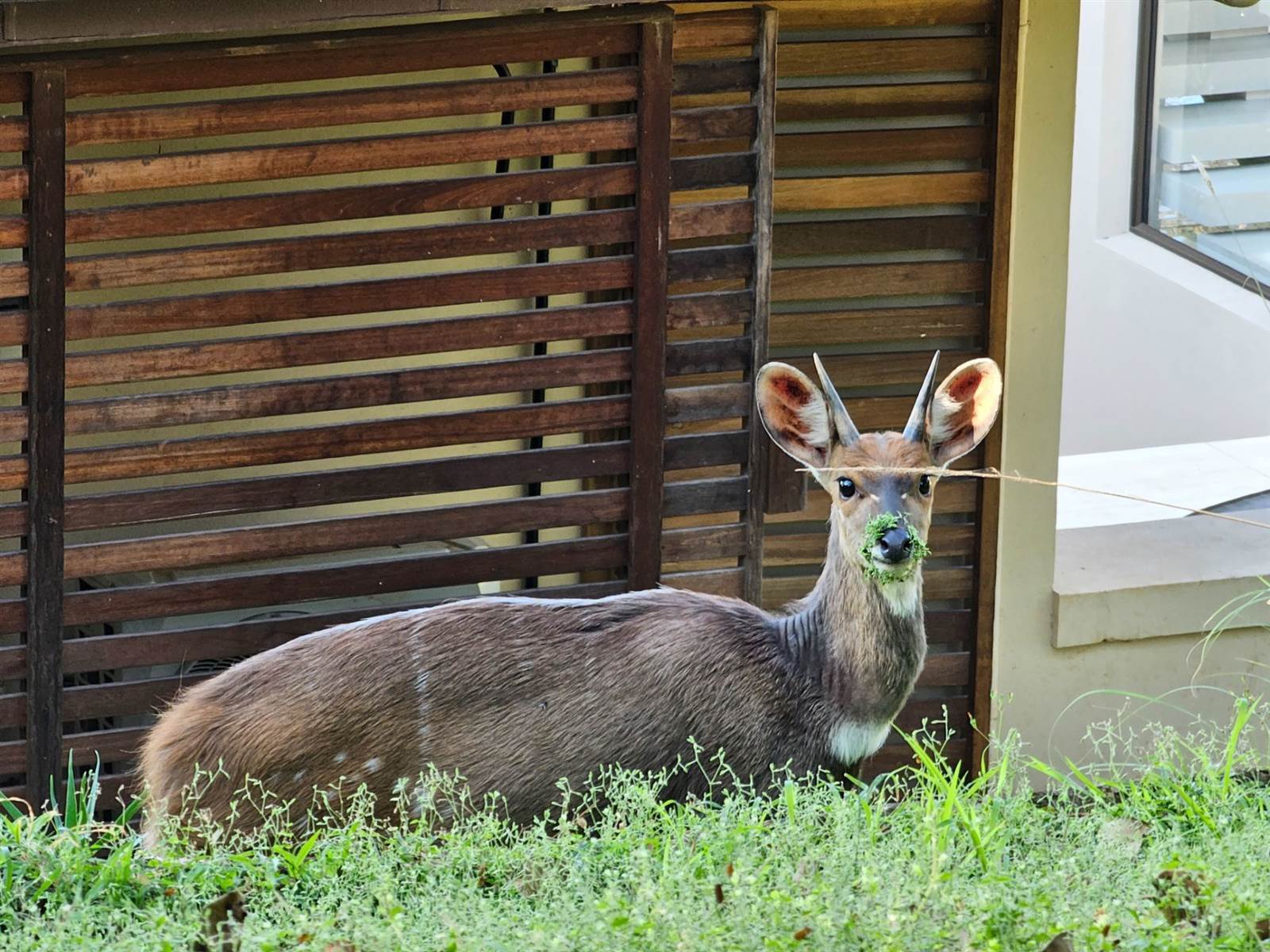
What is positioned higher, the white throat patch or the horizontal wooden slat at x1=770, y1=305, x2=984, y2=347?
the horizontal wooden slat at x1=770, y1=305, x2=984, y2=347

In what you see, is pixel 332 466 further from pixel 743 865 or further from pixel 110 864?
pixel 743 865

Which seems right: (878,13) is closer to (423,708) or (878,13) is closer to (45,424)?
(423,708)

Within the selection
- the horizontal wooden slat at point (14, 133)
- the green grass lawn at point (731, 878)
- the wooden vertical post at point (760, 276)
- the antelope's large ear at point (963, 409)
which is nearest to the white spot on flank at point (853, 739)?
the green grass lawn at point (731, 878)

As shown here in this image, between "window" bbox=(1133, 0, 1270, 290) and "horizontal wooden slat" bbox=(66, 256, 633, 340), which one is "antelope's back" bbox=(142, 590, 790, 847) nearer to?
"horizontal wooden slat" bbox=(66, 256, 633, 340)

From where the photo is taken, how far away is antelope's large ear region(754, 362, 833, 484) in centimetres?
561

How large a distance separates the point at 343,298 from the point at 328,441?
457mm

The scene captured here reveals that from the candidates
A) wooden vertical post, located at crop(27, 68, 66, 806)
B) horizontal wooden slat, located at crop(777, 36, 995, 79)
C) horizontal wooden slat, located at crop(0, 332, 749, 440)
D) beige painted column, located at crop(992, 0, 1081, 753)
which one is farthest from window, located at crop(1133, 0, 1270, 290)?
wooden vertical post, located at crop(27, 68, 66, 806)

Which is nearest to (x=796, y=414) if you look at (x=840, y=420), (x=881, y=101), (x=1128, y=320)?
(x=840, y=420)

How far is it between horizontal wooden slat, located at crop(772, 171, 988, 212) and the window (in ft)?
14.3

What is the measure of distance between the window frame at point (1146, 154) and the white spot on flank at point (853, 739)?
20.2 feet

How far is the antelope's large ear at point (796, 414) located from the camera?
221 inches

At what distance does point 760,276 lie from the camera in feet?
20.8

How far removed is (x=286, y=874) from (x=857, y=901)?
4.49 ft

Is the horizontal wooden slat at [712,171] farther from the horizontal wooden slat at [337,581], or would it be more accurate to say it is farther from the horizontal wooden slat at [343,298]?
the horizontal wooden slat at [337,581]
